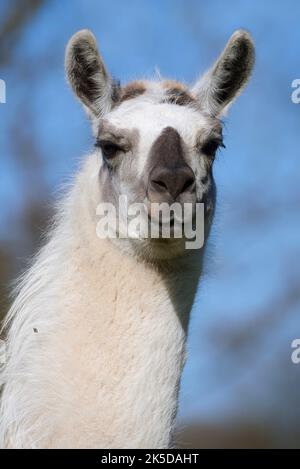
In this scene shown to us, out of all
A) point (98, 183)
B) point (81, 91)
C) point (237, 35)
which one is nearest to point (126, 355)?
point (98, 183)

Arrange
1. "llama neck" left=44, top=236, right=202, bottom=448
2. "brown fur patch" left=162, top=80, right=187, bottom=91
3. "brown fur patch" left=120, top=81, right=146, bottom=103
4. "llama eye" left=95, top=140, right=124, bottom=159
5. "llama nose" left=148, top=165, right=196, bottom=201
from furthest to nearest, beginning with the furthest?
1. "brown fur patch" left=162, top=80, right=187, bottom=91
2. "brown fur patch" left=120, top=81, right=146, bottom=103
3. "llama eye" left=95, top=140, right=124, bottom=159
4. "llama nose" left=148, top=165, right=196, bottom=201
5. "llama neck" left=44, top=236, right=202, bottom=448

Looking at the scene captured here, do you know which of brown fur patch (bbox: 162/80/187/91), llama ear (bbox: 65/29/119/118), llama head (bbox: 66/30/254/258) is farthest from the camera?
brown fur patch (bbox: 162/80/187/91)

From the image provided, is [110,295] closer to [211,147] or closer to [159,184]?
[159,184]

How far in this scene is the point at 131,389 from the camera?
5.29 metres

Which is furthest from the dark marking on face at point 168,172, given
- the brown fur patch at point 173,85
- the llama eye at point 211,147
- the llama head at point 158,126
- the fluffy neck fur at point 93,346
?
the brown fur patch at point 173,85

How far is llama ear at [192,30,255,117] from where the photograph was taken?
6.26m

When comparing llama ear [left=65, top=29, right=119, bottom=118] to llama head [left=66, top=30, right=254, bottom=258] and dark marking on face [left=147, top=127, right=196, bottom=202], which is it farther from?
dark marking on face [left=147, top=127, right=196, bottom=202]

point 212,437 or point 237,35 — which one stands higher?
point 212,437

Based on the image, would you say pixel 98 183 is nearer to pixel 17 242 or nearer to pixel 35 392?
pixel 35 392

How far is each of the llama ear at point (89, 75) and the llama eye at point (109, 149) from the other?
1.09 feet

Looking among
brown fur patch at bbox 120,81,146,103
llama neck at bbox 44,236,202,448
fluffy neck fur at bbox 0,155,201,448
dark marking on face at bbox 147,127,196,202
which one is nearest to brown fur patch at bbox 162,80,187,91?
brown fur patch at bbox 120,81,146,103

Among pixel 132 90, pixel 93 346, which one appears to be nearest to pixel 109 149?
pixel 132 90

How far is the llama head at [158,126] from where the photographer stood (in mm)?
5461

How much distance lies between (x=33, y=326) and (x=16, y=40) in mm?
12984
